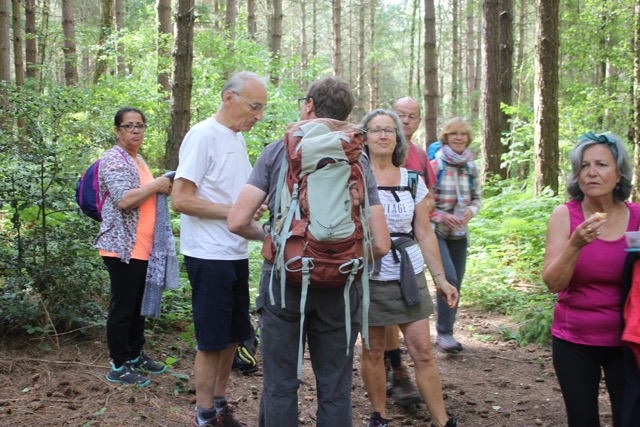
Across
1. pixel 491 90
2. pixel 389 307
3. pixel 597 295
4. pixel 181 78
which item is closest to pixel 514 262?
pixel 491 90

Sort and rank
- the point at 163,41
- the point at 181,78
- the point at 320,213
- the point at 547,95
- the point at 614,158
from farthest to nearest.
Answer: the point at 163,41 < the point at 547,95 < the point at 181,78 < the point at 614,158 < the point at 320,213

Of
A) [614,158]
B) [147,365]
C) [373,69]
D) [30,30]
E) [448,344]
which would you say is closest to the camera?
[614,158]

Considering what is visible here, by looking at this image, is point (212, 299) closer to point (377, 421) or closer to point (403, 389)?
point (377, 421)

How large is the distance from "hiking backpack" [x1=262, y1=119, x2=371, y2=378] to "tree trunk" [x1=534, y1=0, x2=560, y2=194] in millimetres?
7490

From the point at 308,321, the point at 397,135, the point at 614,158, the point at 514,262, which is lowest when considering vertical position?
the point at 514,262

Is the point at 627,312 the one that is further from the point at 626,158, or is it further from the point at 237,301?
the point at 237,301

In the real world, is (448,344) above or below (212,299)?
below

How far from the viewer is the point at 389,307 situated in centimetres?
378

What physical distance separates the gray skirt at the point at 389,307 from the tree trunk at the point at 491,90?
865 cm

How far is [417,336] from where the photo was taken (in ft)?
12.5

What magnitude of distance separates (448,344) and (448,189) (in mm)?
1540

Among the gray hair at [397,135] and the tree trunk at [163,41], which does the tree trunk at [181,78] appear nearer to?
the gray hair at [397,135]

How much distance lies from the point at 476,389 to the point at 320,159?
10.5 feet

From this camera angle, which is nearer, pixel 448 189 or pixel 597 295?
pixel 597 295
